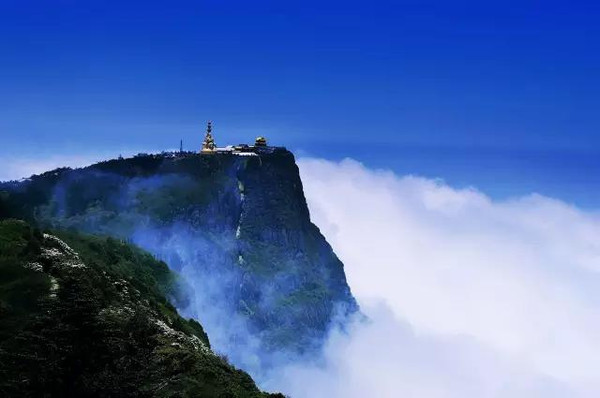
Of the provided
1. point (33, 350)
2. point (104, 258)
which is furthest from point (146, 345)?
point (104, 258)

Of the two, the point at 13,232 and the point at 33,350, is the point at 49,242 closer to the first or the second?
the point at 13,232

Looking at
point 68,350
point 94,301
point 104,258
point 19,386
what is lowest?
point 19,386

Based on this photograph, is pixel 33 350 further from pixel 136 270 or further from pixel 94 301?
pixel 136 270

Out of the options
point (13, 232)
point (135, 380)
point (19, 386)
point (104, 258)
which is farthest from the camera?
point (104, 258)

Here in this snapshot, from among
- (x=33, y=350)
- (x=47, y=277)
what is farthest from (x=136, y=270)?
(x=33, y=350)

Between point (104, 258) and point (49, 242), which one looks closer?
point (49, 242)

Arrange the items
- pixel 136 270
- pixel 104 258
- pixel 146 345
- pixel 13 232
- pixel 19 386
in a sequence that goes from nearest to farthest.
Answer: pixel 19 386
pixel 146 345
pixel 13 232
pixel 104 258
pixel 136 270

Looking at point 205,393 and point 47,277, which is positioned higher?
point 47,277
